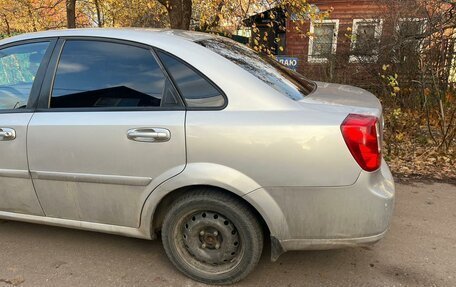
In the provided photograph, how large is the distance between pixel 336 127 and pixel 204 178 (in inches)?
33.1

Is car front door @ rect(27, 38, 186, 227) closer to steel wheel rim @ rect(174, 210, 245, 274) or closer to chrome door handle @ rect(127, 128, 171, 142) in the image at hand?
chrome door handle @ rect(127, 128, 171, 142)

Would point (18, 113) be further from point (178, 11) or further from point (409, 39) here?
point (409, 39)

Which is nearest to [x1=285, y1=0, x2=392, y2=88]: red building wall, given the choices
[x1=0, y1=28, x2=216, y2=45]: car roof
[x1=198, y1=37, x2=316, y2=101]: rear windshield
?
[x1=198, y1=37, x2=316, y2=101]: rear windshield

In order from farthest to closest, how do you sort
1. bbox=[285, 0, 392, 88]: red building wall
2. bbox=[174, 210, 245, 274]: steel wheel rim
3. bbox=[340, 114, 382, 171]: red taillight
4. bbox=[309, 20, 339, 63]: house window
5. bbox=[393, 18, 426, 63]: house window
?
bbox=[309, 20, 339, 63]: house window
bbox=[285, 0, 392, 88]: red building wall
bbox=[393, 18, 426, 63]: house window
bbox=[174, 210, 245, 274]: steel wheel rim
bbox=[340, 114, 382, 171]: red taillight

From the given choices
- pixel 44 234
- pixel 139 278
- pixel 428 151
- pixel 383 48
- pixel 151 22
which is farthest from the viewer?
pixel 151 22

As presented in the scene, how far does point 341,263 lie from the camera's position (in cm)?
297

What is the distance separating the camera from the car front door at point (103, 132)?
8.41ft

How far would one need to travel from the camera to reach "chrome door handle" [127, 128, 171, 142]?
251 centimetres

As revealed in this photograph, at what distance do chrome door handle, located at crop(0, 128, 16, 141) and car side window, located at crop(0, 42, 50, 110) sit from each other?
190 mm

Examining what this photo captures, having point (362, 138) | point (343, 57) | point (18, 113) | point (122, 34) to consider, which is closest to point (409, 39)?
point (343, 57)

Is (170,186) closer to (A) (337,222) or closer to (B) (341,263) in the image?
(A) (337,222)

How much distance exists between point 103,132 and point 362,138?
1.63m

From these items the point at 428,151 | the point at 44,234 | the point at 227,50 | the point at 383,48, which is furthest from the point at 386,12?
the point at 44,234

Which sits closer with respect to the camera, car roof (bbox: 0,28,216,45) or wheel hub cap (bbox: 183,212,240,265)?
wheel hub cap (bbox: 183,212,240,265)
